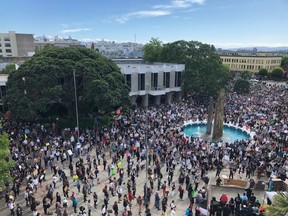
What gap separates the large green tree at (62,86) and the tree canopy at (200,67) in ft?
49.1

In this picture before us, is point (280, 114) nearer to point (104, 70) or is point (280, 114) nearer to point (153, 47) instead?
point (104, 70)

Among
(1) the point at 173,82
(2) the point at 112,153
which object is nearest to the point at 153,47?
(1) the point at 173,82

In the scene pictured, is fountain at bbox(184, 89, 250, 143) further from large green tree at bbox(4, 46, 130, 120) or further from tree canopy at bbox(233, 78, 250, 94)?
tree canopy at bbox(233, 78, 250, 94)

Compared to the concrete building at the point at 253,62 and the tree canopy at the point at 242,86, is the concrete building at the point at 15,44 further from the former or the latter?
the tree canopy at the point at 242,86

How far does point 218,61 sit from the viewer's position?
44531 millimetres

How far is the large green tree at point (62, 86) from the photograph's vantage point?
1073 inches

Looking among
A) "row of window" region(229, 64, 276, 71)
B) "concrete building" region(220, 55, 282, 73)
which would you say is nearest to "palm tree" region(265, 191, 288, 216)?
"concrete building" region(220, 55, 282, 73)

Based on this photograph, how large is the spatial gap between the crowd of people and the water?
1142 mm

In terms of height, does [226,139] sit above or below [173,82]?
below

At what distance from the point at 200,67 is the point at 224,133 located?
16017mm

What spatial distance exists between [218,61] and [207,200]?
32411mm

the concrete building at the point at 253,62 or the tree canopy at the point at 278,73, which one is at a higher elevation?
the concrete building at the point at 253,62

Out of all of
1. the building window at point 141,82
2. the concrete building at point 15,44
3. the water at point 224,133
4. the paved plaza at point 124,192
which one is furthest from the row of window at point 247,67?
the paved plaza at point 124,192

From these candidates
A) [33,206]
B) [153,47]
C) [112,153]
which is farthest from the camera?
[153,47]
